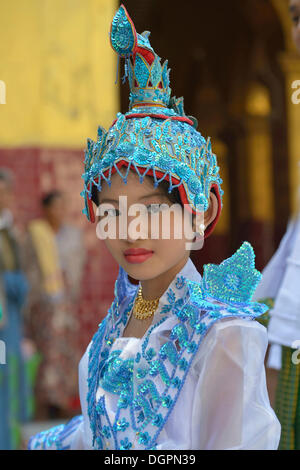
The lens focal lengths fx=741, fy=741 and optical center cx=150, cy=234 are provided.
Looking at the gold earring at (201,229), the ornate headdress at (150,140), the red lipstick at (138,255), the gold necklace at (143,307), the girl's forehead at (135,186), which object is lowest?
the gold necklace at (143,307)

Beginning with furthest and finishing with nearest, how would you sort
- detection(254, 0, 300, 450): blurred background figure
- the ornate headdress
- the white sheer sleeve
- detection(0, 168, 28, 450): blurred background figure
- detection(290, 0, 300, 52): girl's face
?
detection(0, 168, 28, 450): blurred background figure → detection(290, 0, 300, 52): girl's face → detection(254, 0, 300, 450): blurred background figure → the ornate headdress → the white sheer sleeve

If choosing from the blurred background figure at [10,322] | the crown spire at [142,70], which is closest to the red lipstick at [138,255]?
the crown spire at [142,70]

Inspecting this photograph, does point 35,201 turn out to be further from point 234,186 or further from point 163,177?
point 234,186

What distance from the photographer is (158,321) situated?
1.74 metres

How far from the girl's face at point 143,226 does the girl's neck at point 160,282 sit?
0.21 feet

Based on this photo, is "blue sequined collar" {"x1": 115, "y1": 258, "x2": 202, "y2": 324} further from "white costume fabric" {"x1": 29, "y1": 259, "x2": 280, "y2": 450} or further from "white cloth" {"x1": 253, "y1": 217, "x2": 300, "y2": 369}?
"white cloth" {"x1": 253, "y1": 217, "x2": 300, "y2": 369}

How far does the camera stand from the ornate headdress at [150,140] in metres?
1.65

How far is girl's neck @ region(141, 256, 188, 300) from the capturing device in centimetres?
179

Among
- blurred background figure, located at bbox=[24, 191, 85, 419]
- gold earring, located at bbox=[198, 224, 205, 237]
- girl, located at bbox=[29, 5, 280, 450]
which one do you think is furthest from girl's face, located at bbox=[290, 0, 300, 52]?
blurred background figure, located at bbox=[24, 191, 85, 419]

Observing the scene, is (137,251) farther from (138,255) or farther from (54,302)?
(54,302)

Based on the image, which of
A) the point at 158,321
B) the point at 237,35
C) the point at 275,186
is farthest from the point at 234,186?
the point at 158,321

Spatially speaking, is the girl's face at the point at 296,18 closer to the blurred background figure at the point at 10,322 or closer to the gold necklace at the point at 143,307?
the gold necklace at the point at 143,307
